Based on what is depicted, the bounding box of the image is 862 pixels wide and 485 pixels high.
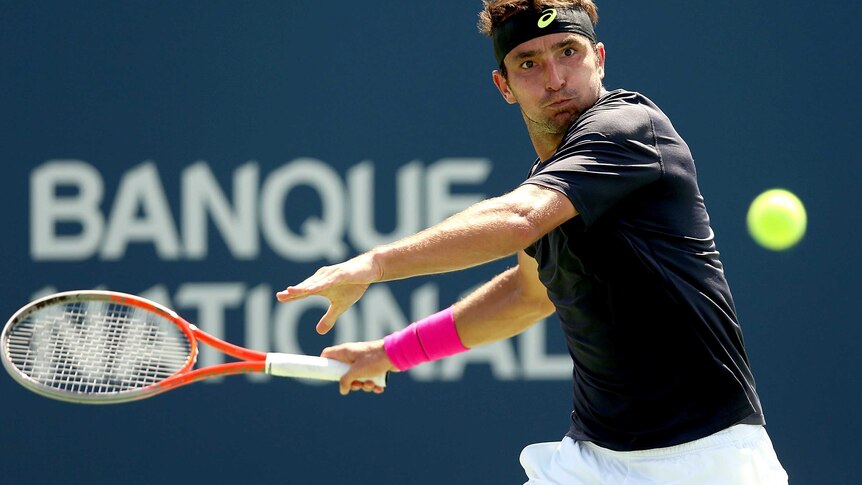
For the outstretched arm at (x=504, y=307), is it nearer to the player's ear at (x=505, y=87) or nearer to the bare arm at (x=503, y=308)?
the bare arm at (x=503, y=308)

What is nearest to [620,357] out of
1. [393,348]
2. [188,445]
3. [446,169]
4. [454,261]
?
[454,261]

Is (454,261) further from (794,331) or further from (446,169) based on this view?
(794,331)

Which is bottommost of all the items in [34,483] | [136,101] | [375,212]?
[34,483]

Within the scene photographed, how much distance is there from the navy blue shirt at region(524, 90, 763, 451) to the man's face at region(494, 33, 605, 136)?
0.10 meters

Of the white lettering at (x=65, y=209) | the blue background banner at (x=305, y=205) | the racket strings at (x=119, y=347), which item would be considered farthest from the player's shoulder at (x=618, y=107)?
the white lettering at (x=65, y=209)

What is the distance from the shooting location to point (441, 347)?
2.87 metres

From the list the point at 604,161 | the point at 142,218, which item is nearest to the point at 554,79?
the point at 604,161

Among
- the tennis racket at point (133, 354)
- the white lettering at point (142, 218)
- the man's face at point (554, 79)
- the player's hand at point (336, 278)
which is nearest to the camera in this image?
the player's hand at point (336, 278)

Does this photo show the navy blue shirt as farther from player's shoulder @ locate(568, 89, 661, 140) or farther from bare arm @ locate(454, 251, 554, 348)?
bare arm @ locate(454, 251, 554, 348)

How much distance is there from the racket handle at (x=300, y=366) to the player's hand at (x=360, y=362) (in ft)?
0.12

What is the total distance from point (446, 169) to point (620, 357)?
172cm

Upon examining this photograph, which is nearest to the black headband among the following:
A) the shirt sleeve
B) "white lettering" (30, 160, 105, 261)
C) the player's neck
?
the player's neck

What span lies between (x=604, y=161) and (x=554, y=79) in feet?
1.20

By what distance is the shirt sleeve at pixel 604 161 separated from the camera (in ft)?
7.09
